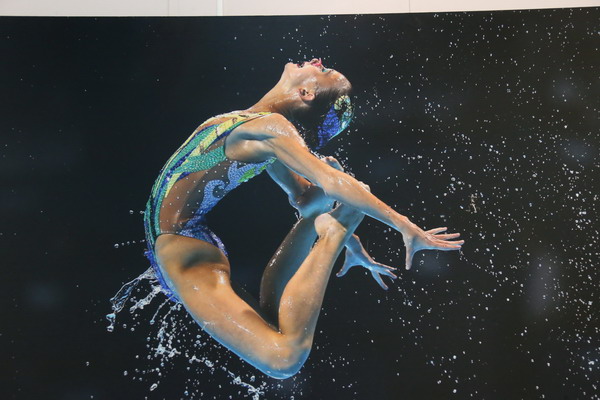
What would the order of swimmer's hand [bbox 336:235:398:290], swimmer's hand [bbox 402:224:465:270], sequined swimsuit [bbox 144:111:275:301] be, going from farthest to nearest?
swimmer's hand [bbox 336:235:398:290] < sequined swimsuit [bbox 144:111:275:301] < swimmer's hand [bbox 402:224:465:270]

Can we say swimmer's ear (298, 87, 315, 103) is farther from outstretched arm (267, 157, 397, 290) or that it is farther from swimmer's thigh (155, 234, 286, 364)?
swimmer's thigh (155, 234, 286, 364)

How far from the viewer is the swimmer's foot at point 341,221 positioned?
226 centimetres

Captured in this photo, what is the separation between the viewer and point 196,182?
2.48 m

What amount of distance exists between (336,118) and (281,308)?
2.51 feet

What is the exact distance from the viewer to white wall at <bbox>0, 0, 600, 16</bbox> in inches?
126

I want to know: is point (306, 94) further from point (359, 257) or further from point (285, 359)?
point (285, 359)

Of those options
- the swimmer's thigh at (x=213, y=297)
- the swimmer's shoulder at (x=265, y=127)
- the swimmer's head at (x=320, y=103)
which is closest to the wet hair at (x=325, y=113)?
the swimmer's head at (x=320, y=103)

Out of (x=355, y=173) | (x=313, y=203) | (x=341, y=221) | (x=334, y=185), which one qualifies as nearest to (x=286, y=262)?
(x=313, y=203)

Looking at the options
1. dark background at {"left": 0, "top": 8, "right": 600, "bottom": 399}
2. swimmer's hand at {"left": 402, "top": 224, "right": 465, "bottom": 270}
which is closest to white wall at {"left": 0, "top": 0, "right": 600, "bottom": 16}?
dark background at {"left": 0, "top": 8, "right": 600, "bottom": 399}

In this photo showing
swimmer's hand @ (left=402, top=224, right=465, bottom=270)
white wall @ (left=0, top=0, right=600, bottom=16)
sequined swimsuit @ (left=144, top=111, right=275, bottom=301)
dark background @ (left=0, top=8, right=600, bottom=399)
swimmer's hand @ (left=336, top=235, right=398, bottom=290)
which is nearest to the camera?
swimmer's hand @ (left=402, top=224, right=465, bottom=270)

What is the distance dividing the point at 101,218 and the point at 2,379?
2.63ft

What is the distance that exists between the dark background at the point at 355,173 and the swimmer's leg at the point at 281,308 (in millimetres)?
831

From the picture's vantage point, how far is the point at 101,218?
3131 mm

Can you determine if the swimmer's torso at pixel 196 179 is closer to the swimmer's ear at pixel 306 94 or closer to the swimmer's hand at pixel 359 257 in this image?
the swimmer's ear at pixel 306 94
